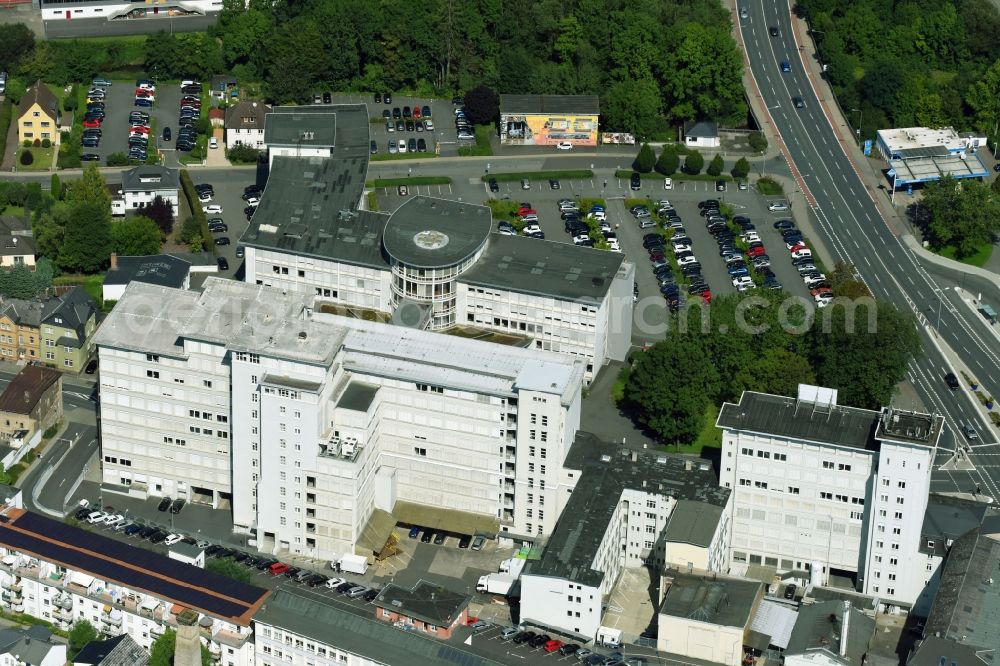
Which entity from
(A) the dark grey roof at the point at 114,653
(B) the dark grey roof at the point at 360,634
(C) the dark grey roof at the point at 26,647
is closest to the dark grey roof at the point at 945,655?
(B) the dark grey roof at the point at 360,634

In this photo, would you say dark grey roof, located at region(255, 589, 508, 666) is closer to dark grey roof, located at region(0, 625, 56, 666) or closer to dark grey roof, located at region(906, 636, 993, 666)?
dark grey roof, located at region(0, 625, 56, 666)

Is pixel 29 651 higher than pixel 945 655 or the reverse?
the reverse

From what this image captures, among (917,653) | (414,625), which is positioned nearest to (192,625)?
(414,625)

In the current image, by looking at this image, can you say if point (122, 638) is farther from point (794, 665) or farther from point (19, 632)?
point (794, 665)

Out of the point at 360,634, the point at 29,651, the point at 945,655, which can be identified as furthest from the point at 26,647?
the point at 945,655

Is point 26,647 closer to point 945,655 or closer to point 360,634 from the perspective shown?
point 360,634

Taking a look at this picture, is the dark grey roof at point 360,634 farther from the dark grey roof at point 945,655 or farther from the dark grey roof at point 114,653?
the dark grey roof at point 945,655
